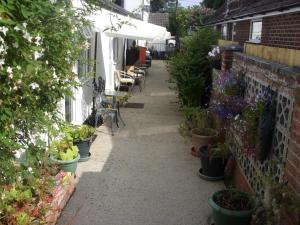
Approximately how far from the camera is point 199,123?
25.3 ft

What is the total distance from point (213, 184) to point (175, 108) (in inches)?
233

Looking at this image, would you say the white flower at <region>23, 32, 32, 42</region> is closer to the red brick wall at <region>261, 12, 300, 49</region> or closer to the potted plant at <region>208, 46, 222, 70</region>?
the red brick wall at <region>261, 12, 300, 49</region>

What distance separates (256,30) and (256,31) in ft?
0.10

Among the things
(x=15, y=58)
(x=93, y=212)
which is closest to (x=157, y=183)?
(x=93, y=212)

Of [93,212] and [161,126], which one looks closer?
[93,212]

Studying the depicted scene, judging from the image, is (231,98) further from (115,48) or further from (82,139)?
(115,48)

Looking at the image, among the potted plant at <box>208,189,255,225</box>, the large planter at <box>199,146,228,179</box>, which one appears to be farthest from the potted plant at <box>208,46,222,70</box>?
the potted plant at <box>208,189,255,225</box>

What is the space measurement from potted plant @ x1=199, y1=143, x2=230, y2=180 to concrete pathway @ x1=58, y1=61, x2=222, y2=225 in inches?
6.6

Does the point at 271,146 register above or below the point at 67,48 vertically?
below

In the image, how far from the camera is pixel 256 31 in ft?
35.4

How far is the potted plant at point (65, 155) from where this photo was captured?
18.5ft

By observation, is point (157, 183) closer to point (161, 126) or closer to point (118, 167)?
point (118, 167)

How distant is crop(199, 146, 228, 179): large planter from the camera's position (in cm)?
598

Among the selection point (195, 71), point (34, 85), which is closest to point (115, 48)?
point (195, 71)
